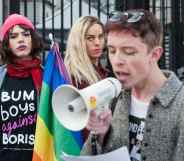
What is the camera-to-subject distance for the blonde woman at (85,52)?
354 centimetres

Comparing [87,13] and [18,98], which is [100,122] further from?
[87,13]

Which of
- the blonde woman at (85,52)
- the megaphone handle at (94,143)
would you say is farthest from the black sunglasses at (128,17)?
the blonde woman at (85,52)

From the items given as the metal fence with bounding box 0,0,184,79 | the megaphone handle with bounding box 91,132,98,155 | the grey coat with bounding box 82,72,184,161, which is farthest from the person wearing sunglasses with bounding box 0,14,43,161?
Answer: the metal fence with bounding box 0,0,184,79

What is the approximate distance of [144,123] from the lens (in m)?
2.00

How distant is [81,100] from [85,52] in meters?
1.88

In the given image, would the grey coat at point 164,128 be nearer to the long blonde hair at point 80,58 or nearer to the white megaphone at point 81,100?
the white megaphone at point 81,100

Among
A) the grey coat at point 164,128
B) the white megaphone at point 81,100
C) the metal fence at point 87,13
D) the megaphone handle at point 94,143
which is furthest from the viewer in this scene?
the metal fence at point 87,13

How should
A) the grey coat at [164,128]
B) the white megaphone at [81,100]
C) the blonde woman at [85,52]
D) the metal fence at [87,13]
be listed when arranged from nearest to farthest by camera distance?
1. the white megaphone at [81,100]
2. the grey coat at [164,128]
3. the blonde woman at [85,52]
4. the metal fence at [87,13]

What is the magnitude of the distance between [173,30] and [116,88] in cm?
409

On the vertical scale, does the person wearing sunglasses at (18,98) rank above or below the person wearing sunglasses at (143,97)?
below

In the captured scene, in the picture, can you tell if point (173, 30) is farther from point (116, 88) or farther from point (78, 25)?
point (116, 88)

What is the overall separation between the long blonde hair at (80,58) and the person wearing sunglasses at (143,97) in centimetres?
144

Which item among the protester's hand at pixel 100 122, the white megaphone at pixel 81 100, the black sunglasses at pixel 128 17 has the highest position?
the black sunglasses at pixel 128 17

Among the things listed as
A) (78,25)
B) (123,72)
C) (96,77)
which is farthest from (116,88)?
(78,25)
